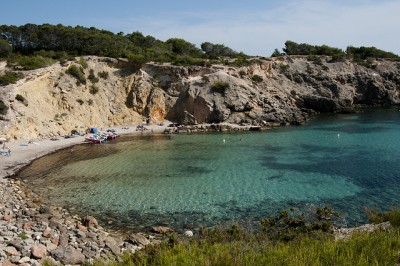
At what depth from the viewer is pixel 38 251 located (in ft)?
38.6

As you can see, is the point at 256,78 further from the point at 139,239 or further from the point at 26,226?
the point at 26,226

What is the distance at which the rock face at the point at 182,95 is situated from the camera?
148ft

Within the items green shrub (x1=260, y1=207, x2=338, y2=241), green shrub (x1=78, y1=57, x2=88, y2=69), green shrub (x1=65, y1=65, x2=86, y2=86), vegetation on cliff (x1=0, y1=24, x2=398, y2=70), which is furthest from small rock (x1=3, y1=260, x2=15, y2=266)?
vegetation on cliff (x1=0, y1=24, x2=398, y2=70)

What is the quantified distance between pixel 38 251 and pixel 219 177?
51.0 feet

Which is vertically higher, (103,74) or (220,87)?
(103,74)

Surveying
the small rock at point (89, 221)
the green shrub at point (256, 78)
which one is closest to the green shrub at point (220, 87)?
the green shrub at point (256, 78)

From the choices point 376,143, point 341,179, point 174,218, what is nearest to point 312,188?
point 341,179

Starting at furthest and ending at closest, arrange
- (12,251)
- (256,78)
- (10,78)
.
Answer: (256,78)
(10,78)
(12,251)

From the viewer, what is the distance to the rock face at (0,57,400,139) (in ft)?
148

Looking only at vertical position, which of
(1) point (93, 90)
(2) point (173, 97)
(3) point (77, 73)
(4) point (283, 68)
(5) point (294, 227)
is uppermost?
(4) point (283, 68)

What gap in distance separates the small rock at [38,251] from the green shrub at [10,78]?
38272 mm

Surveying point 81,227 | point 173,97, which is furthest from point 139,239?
point 173,97

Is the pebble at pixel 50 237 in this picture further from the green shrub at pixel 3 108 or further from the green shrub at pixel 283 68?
the green shrub at pixel 283 68

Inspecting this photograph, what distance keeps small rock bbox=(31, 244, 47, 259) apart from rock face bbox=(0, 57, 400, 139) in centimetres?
3016
